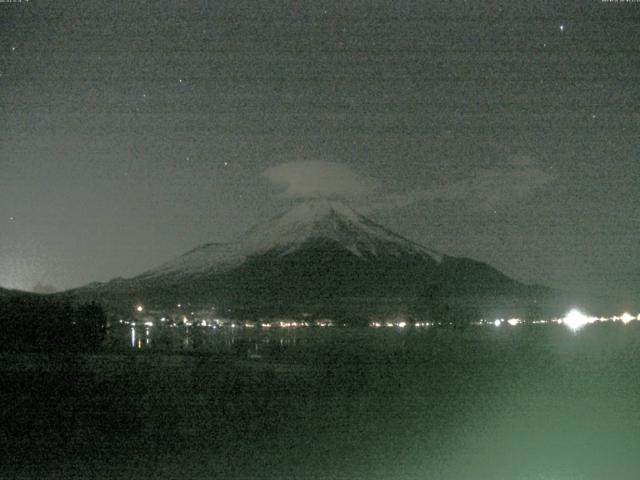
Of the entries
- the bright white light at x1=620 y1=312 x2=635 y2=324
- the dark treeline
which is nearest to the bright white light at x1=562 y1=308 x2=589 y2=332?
the bright white light at x1=620 y1=312 x2=635 y2=324

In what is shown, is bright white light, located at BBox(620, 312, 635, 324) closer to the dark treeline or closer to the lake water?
the dark treeline

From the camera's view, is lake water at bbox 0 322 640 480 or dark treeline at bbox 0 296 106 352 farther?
dark treeline at bbox 0 296 106 352

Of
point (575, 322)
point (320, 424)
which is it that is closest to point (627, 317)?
point (575, 322)

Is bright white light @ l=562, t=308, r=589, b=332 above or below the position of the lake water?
above

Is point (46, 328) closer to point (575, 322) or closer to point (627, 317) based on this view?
point (575, 322)

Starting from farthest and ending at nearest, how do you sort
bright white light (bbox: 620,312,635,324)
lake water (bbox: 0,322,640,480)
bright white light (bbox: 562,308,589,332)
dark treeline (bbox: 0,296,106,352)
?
1. bright white light (bbox: 620,312,635,324)
2. bright white light (bbox: 562,308,589,332)
3. dark treeline (bbox: 0,296,106,352)
4. lake water (bbox: 0,322,640,480)
